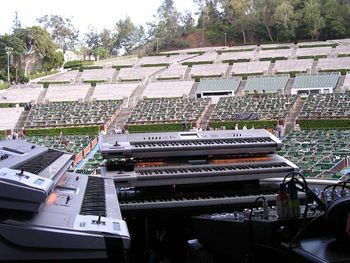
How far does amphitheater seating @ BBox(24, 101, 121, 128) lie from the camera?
645 inches

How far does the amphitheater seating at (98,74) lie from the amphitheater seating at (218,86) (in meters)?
5.43

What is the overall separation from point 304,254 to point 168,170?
1890 millimetres

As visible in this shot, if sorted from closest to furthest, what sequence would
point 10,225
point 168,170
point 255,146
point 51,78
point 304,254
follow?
point 304,254 < point 10,225 < point 168,170 < point 255,146 < point 51,78

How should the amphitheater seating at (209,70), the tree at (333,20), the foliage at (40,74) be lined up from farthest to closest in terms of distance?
the tree at (333,20), the foliage at (40,74), the amphitheater seating at (209,70)

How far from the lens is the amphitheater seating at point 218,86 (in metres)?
20.8

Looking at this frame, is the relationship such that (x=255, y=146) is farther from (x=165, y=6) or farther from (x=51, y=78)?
(x=165, y=6)

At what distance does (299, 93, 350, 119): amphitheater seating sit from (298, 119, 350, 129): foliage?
31 cm

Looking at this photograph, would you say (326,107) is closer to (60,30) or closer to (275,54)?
(275,54)

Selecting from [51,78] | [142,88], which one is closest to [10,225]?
[142,88]

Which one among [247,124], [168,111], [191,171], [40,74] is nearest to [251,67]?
[168,111]

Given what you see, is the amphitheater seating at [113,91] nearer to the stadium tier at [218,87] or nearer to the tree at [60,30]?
the stadium tier at [218,87]

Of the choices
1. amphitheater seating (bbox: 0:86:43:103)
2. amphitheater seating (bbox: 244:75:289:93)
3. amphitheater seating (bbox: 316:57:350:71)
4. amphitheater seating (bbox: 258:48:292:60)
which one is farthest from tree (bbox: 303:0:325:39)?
amphitheater seating (bbox: 0:86:43:103)

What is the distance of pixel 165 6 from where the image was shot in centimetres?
4259

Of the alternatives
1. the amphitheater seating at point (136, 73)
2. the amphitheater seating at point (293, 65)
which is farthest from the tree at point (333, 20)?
the amphitheater seating at point (136, 73)
